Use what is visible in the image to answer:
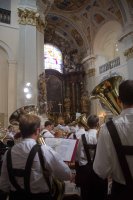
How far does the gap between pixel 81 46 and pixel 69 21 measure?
248 centimetres

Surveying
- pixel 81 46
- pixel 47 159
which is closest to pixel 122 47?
pixel 81 46

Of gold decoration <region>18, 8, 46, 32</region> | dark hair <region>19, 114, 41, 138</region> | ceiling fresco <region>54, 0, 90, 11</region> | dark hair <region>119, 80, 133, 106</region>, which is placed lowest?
dark hair <region>19, 114, 41, 138</region>

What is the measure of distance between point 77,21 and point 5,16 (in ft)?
31.4

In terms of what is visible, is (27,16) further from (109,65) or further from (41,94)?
(109,65)

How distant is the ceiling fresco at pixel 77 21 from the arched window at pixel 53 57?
1.57ft

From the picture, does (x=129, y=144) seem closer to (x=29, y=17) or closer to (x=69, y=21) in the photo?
(x=29, y=17)

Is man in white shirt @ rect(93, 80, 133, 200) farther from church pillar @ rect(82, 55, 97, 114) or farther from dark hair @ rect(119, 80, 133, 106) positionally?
church pillar @ rect(82, 55, 97, 114)

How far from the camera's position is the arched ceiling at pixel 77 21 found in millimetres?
17531

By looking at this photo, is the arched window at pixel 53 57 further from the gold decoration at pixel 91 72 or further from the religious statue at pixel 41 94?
the religious statue at pixel 41 94

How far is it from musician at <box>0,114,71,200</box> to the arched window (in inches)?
737

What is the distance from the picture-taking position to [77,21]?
19.4m

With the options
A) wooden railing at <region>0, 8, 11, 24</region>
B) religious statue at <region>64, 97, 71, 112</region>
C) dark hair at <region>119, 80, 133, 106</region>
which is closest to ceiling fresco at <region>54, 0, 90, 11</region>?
wooden railing at <region>0, 8, 11, 24</region>

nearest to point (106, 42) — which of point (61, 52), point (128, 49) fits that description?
point (61, 52)

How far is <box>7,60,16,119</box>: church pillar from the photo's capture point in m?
10.3
